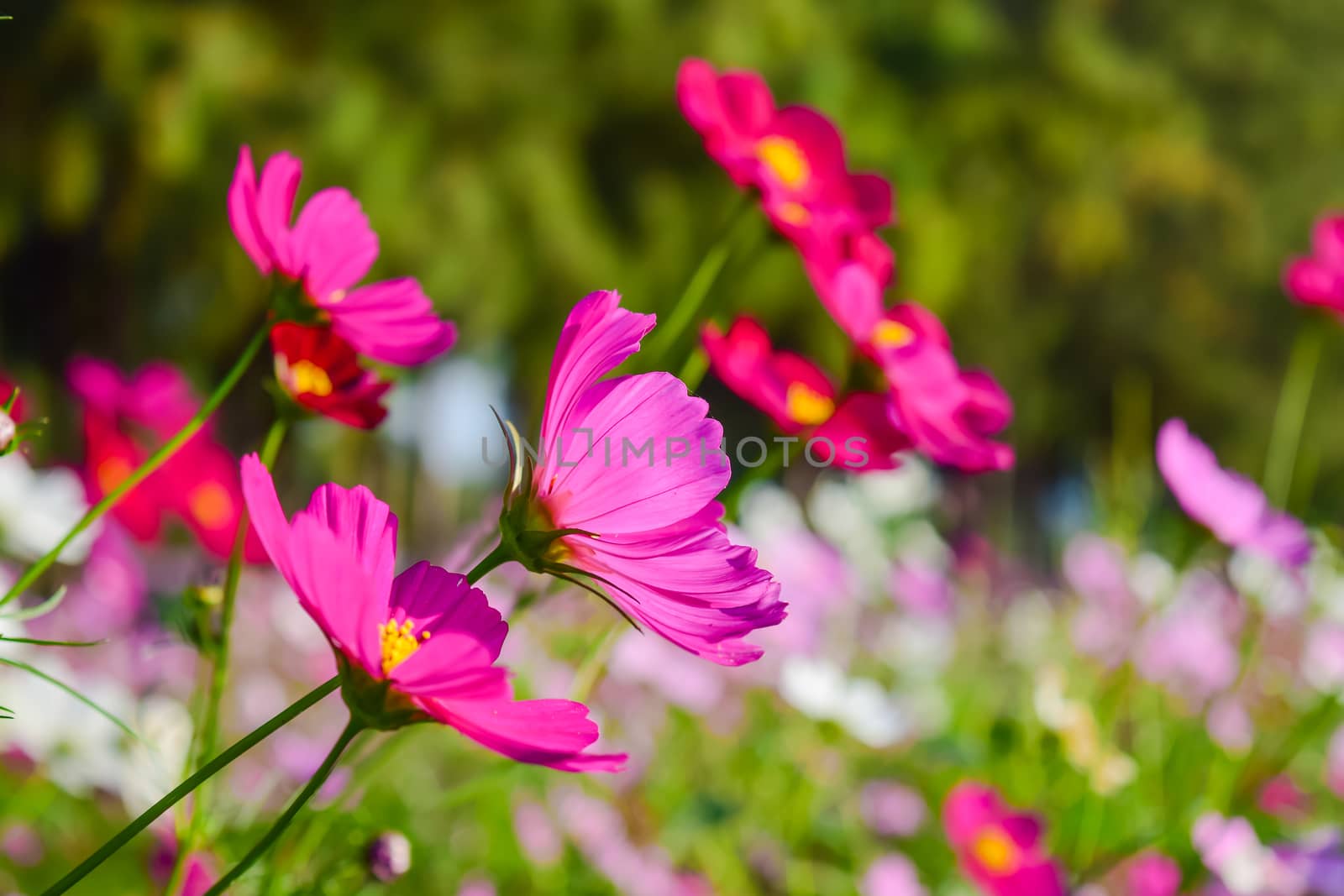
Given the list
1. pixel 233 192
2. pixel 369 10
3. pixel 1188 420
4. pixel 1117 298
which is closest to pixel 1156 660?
pixel 233 192

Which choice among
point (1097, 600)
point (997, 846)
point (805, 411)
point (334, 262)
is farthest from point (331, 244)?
point (1097, 600)

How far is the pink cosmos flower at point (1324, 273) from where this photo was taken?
672 millimetres

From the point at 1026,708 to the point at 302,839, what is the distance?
1.85 ft

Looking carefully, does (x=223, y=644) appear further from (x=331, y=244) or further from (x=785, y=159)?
(x=785, y=159)

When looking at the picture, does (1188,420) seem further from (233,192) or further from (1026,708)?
(233,192)

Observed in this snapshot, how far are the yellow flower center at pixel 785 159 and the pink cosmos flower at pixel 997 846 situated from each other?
0.41 metres

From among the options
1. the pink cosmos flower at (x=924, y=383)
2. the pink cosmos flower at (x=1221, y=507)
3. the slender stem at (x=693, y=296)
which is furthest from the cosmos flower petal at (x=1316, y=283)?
the slender stem at (x=693, y=296)

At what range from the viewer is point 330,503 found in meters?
0.26

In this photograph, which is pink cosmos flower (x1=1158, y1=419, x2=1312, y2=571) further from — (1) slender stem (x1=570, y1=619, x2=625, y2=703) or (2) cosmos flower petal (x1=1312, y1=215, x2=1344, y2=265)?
(1) slender stem (x1=570, y1=619, x2=625, y2=703)

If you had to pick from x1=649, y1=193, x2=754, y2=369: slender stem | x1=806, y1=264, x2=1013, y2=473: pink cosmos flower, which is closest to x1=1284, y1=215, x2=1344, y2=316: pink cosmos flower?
x1=806, y1=264, x2=1013, y2=473: pink cosmos flower

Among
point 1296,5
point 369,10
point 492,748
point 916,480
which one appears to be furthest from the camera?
point 1296,5

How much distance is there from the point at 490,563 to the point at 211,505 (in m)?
0.38

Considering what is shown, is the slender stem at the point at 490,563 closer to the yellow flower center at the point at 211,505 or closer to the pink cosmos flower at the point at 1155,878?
the yellow flower center at the point at 211,505

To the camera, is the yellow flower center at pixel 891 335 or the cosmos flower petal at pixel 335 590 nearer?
the cosmos flower petal at pixel 335 590
